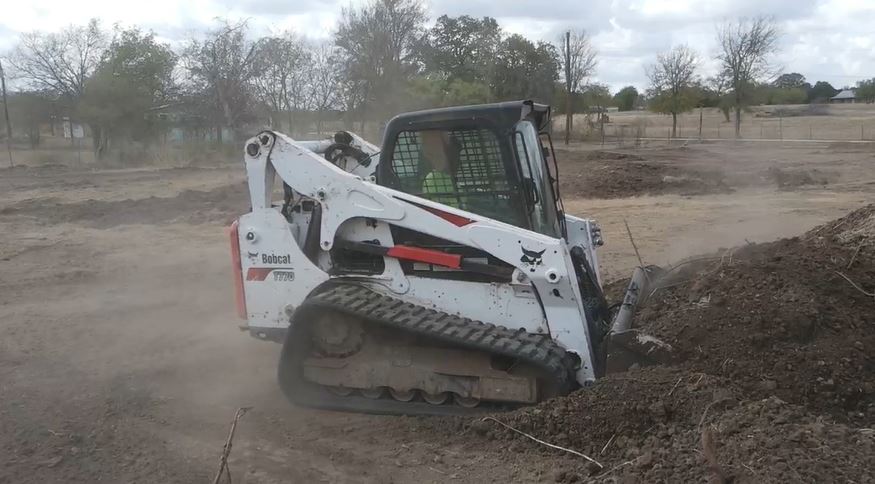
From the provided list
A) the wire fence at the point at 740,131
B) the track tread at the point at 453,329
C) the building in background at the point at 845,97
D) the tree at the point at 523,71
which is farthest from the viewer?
the building in background at the point at 845,97

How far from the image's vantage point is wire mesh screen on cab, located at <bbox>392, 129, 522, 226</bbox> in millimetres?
5461

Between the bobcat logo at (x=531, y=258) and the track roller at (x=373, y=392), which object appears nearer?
the bobcat logo at (x=531, y=258)

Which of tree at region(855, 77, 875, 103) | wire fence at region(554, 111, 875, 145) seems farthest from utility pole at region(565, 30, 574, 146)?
tree at region(855, 77, 875, 103)

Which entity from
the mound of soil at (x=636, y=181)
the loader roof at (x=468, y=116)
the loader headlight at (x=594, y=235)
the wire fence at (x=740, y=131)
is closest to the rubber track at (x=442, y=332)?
the loader roof at (x=468, y=116)

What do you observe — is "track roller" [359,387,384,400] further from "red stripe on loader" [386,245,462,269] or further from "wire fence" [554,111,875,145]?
"wire fence" [554,111,875,145]

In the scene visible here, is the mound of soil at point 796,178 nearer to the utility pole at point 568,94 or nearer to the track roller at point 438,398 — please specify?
the track roller at point 438,398

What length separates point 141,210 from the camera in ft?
54.2

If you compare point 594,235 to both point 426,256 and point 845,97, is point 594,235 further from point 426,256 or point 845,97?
point 845,97

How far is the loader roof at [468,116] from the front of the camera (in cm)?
541

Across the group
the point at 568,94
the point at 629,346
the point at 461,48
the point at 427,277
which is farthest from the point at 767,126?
the point at 427,277

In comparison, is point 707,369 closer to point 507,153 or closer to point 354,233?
point 507,153

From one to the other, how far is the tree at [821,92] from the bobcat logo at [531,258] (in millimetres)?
94416

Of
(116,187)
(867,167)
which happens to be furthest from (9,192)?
(867,167)

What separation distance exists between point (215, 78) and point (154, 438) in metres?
37.0
